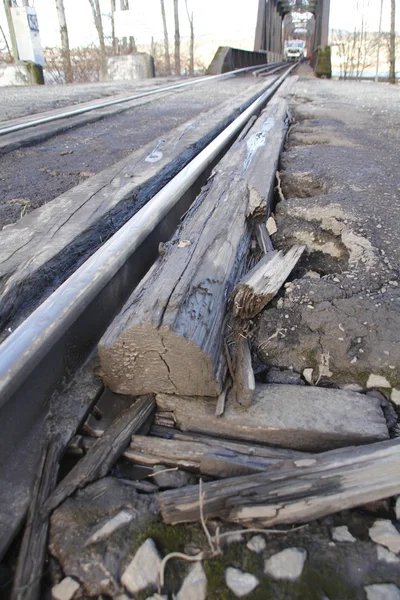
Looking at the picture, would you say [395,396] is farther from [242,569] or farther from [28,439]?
[28,439]

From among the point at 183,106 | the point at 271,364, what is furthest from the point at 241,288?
the point at 183,106

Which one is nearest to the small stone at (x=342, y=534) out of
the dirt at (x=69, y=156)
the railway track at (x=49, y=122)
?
the dirt at (x=69, y=156)

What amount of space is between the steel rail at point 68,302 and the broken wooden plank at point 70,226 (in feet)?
0.54

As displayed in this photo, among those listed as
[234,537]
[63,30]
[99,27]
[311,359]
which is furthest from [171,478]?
[99,27]

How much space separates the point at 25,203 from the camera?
8.13ft

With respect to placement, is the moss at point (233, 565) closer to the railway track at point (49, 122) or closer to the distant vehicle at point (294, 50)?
the railway track at point (49, 122)

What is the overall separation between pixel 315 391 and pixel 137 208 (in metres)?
1.62

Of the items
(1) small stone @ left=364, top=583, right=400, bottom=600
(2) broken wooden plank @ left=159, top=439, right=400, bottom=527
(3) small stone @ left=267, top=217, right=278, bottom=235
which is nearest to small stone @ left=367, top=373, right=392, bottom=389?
(2) broken wooden plank @ left=159, top=439, right=400, bottom=527

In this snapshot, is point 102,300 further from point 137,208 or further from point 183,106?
point 183,106

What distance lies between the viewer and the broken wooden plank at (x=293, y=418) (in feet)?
3.79

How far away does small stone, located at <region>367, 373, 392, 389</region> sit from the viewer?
51.6 inches

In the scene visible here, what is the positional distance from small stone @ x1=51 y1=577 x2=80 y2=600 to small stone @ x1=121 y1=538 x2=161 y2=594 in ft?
0.33

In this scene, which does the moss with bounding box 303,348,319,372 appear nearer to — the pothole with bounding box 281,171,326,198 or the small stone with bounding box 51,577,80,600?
→ the small stone with bounding box 51,577,80,600

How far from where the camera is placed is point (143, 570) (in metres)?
0.88
